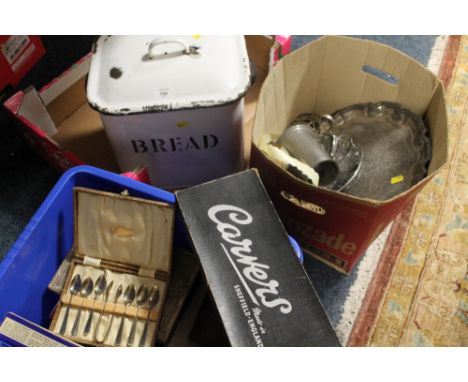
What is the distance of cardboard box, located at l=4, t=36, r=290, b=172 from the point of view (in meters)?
1.09

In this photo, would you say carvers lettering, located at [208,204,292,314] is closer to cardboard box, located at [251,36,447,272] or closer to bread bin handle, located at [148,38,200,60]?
cardboard box, located at [251,36,447,272]

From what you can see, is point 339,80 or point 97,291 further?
point 339,80

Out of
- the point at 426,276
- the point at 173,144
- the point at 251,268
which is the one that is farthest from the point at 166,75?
the point at 426,276

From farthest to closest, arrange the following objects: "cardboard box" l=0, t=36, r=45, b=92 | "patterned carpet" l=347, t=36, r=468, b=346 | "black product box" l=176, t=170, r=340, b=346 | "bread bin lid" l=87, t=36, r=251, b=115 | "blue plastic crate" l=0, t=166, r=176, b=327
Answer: "cardboard box" l=0, t=36, r=45, b=92
"patterned carpet" l=347, t=36, r=468, b=346
"bread bin lid" l=87, t=36, r=251, b=115
"blue plastic crate" l=0, t=166, r=176, b=327
"black product box" l=176, t=170, r=340, b=346

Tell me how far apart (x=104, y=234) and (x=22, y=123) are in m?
0.38

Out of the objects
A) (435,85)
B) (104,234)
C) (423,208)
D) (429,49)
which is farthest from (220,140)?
(429,49)

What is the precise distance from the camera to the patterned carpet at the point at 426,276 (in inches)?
39.2

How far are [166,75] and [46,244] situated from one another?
38 cm

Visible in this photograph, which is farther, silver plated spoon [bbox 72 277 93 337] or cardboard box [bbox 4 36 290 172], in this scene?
cardboard box [bbox 4 36 290 172]

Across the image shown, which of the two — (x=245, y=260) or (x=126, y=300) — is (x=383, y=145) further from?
(x=126, y=300)

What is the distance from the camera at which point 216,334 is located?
84cm

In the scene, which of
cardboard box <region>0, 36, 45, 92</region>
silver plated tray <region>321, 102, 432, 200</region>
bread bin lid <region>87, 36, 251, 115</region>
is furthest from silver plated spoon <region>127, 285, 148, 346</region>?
cardboard box <region>0, 36, 45, 92</region>

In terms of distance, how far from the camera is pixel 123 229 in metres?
0.82

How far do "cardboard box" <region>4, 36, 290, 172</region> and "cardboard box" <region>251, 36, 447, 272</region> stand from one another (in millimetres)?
182
